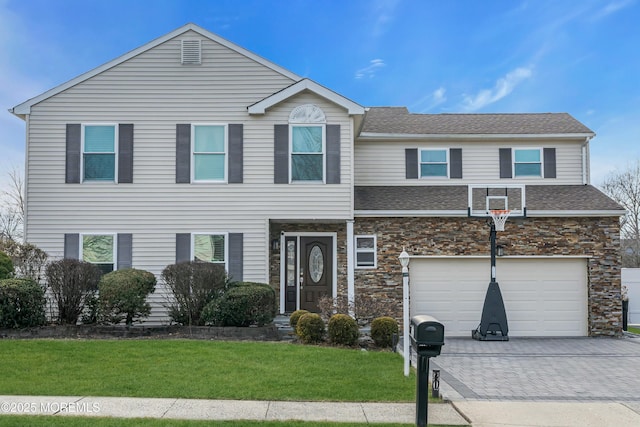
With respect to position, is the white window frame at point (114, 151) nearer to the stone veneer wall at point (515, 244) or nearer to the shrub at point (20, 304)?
the shrub at point (20, 304)

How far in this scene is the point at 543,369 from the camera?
10852 millimetres

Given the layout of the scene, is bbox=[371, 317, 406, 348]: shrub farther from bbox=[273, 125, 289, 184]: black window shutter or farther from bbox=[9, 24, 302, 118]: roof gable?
bbox=[9, 24, 302, 118]: roof gable

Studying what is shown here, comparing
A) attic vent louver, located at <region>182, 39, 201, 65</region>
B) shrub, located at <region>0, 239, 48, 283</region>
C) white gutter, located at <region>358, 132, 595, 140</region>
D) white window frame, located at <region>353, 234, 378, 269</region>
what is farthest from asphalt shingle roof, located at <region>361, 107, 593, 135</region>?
shrub, located at <region>0, 239, 48, 283</region>

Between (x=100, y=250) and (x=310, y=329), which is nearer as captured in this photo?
(x=310, y=329)

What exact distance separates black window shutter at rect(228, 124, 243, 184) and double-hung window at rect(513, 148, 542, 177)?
8.10 metres

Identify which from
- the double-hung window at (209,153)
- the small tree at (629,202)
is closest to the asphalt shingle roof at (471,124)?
the double-hung window at (209,153)

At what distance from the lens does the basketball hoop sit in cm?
1497

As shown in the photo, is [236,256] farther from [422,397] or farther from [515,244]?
[422,397]

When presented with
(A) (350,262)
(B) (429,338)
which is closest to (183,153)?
(A) (350,262)

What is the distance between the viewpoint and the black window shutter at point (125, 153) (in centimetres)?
1517

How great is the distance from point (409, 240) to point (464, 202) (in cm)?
187

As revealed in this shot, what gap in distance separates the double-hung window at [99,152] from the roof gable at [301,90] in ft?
12.2

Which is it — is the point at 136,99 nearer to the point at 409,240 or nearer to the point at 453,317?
the point at 409,240

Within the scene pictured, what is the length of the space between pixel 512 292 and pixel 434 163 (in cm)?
432
